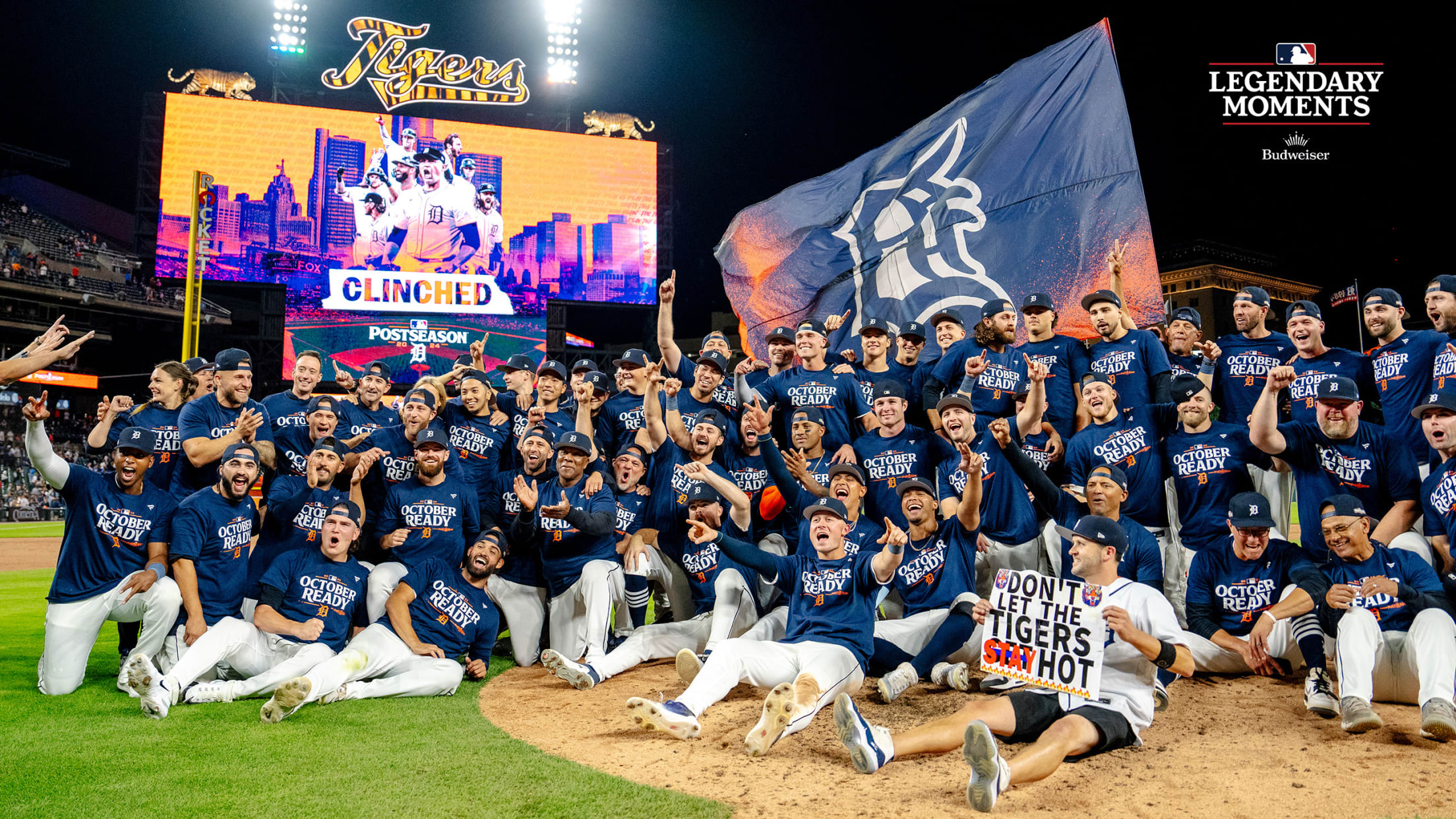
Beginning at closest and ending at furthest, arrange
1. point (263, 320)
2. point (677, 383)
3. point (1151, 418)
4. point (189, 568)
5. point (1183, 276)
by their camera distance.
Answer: point (189, 568), point (1151, 418), point (677, 383), point (263, 320), point (1183, 276)

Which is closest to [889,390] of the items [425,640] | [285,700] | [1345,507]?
[1345,507]

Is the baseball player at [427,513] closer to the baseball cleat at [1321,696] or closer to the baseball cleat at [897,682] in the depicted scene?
the baseball cleat at [897,682]

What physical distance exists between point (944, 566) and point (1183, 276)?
6253cm

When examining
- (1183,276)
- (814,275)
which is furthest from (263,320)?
(1183,276)

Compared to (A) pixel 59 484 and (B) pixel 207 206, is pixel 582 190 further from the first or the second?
(A) pixel 59 484

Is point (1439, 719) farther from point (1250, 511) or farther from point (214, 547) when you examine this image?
point (214, 547)

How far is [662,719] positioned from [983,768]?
1.76 metres

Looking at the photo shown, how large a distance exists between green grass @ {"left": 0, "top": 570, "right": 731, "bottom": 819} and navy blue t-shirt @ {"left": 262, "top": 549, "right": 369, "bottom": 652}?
683mm

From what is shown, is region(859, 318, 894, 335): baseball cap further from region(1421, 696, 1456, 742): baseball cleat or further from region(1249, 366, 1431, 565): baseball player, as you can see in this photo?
region(1421, 696, 1456, 742): baseball cleat

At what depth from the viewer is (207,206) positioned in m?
27.2

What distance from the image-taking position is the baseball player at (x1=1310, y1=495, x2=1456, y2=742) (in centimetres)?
525

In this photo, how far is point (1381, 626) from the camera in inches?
230

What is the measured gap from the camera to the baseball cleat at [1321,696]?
221 inches

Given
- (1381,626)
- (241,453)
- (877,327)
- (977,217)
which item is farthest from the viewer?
(977,217)
